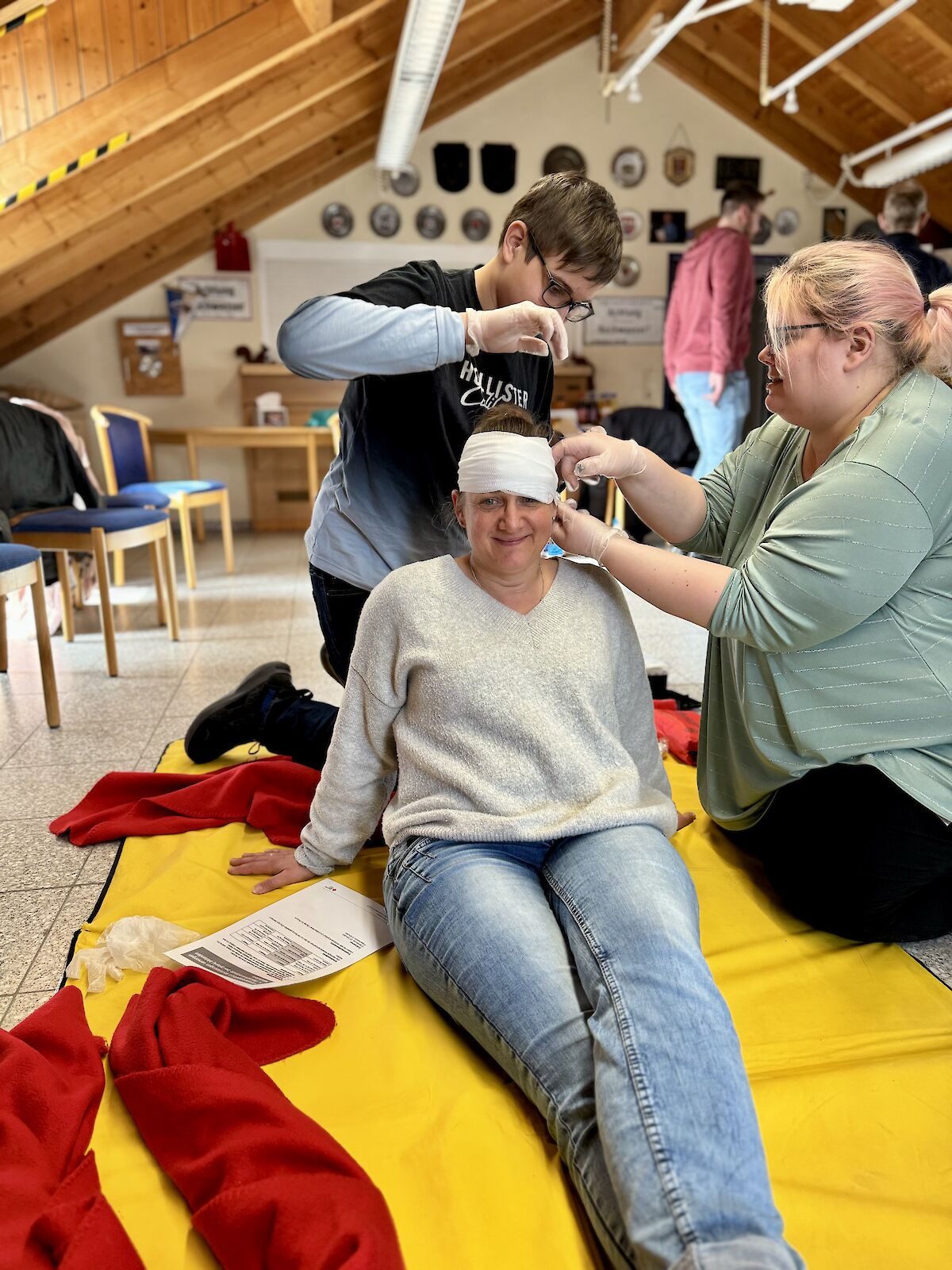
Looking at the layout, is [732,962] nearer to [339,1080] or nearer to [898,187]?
[339,1080]

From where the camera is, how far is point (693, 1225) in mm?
893

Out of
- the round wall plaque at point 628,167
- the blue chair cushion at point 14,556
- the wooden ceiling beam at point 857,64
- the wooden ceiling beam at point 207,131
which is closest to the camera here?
the blue chair cushion at point 14,556

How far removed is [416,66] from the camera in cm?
452

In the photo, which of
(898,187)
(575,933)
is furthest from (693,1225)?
(898,187)

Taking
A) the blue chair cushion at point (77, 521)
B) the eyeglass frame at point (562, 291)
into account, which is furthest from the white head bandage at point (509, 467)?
the blue chair cushion at point (77, 521)

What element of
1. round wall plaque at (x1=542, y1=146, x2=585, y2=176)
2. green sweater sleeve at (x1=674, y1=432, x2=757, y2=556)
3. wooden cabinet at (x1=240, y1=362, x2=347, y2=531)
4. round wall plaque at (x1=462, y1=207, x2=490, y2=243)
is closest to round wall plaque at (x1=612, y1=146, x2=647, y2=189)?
round wall plaque at (x1=542, y1=146, x2=585, y2=176)

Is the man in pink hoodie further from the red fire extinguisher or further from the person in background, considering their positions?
the red fire extinguisher

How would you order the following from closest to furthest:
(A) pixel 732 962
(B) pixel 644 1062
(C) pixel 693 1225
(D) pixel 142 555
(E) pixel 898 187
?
(C) pixel 693 1225
(B) pixel 644 1062
(A) pixel 732 962
(E) pixel 898 187
(D) pixel 142 555

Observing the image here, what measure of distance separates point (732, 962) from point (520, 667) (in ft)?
2.00

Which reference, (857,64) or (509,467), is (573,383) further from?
(509,467)

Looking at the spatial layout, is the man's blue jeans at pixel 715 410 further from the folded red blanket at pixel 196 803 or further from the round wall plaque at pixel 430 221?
the folded red blanket at pixel 196 803

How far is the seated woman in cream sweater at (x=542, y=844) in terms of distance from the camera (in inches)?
39.7

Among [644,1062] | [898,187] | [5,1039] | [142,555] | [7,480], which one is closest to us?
[644,1062]

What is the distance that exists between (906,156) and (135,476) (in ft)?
17.5
